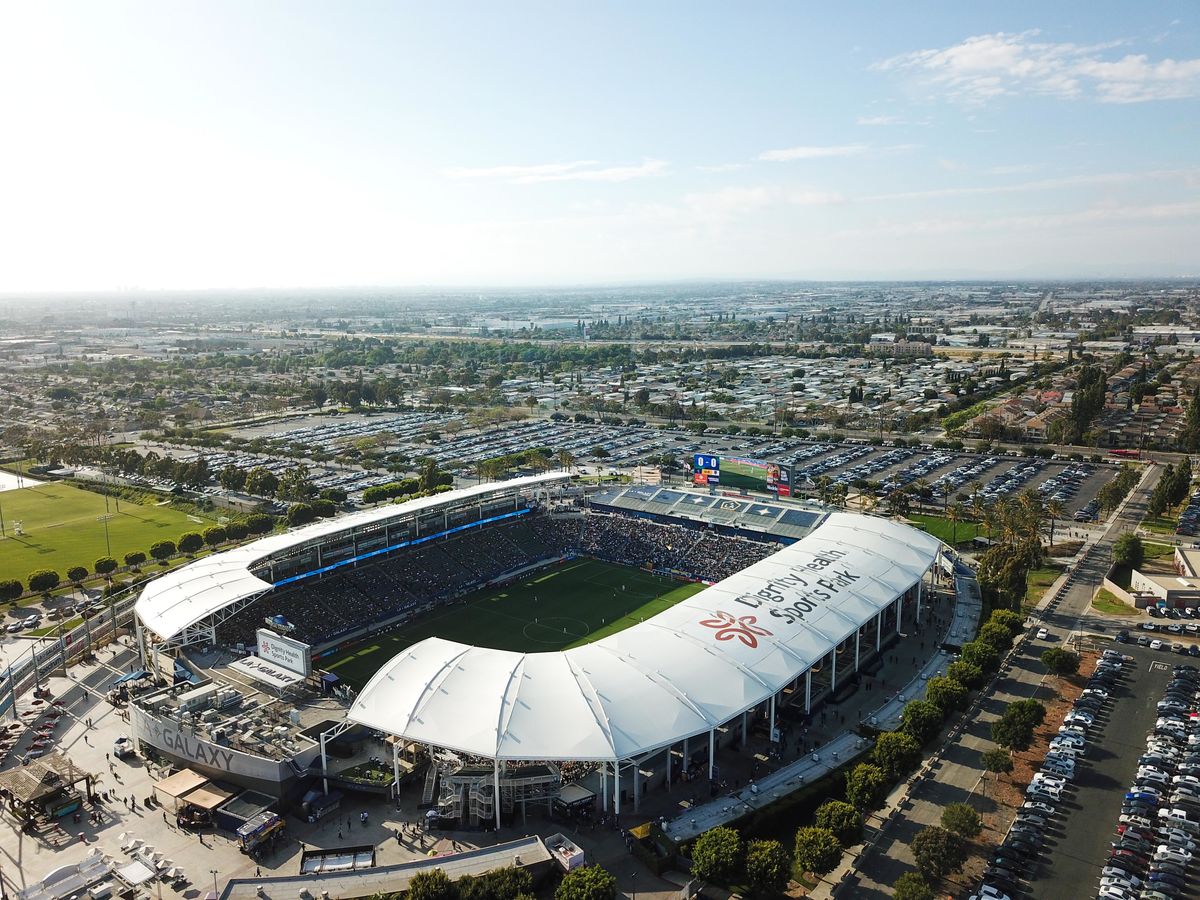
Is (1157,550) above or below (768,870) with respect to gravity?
below

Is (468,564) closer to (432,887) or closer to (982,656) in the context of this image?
(982,656)

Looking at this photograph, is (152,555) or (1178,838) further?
(152,555)

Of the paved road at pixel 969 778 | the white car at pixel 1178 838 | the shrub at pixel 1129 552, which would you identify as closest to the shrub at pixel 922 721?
the paved road at pixel 969 778

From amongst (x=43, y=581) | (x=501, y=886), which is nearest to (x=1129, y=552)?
(x=501, y=886)

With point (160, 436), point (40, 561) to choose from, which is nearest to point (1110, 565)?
point (40, 561)

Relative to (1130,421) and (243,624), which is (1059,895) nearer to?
(243,624)
